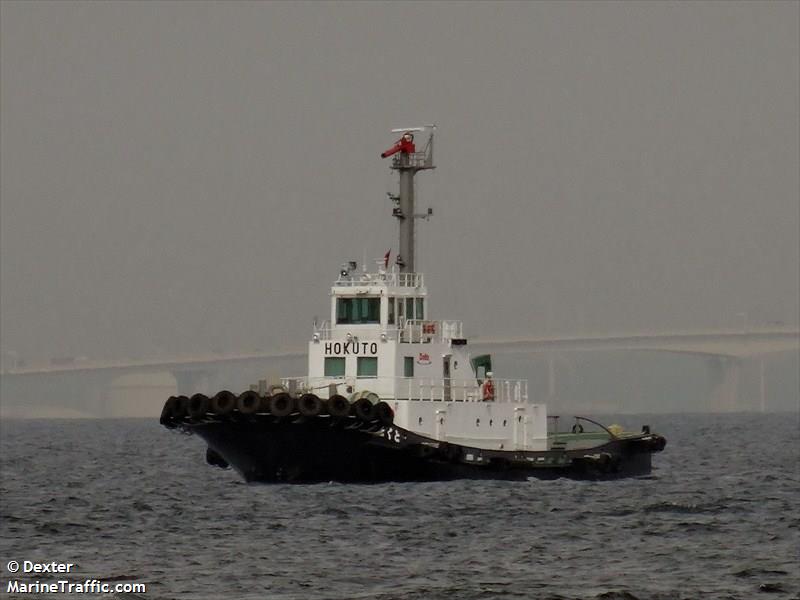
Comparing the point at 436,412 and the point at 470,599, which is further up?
the point at 436,412

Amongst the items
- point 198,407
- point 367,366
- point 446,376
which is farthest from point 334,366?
point 198,407

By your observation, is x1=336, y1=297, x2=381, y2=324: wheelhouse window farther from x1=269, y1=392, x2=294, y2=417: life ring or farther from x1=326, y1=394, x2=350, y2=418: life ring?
x1=269, y1=392, x2=294, y2=417: life ring

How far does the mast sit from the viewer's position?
47781 mm

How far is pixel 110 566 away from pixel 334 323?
58.1 feet

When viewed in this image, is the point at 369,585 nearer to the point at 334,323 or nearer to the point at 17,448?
the point at 334,323

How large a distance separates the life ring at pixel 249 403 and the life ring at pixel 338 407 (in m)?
A: 1.79

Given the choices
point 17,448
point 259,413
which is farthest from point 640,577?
point 17,448

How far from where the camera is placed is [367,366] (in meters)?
45.8

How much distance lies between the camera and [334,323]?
46625 mm

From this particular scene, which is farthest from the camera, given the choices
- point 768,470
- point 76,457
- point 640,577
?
point 76,457

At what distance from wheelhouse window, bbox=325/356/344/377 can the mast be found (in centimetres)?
335
